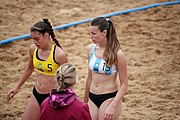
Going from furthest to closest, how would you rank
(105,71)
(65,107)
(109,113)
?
1. (105,71)
2. (109,113)
3. (65,107)

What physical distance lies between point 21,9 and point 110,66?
6.21 meters

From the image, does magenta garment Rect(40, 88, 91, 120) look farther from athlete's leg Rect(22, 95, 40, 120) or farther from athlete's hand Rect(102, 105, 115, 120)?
athlete's leg Rect(22, 95, 40, 120)

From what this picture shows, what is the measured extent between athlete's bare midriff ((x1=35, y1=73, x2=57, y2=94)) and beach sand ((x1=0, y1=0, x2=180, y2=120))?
132 centimetres

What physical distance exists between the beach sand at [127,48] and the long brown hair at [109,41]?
1785mm

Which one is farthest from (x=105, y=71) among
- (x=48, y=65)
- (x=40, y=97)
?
(x=40, y=97)

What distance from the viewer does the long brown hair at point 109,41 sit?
12.3 feet

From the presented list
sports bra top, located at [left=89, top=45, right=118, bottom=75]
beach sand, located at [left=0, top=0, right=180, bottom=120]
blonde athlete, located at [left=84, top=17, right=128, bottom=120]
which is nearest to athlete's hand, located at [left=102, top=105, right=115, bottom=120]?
blonde athlete, located at [left=84, top=17, right=128, bottom=120]

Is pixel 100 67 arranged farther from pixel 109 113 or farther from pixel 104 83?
pixel 109 113

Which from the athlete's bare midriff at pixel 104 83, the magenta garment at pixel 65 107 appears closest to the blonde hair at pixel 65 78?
the magenta garment at pixel 65 107

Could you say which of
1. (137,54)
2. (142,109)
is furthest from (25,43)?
(142,109)

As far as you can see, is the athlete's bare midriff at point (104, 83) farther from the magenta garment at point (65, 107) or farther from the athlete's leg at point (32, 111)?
the magenta garment at point (65, 107)

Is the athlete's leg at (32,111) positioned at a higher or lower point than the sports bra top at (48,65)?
lower

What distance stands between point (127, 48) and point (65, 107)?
4.89 m

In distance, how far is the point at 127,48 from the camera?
767 cm
